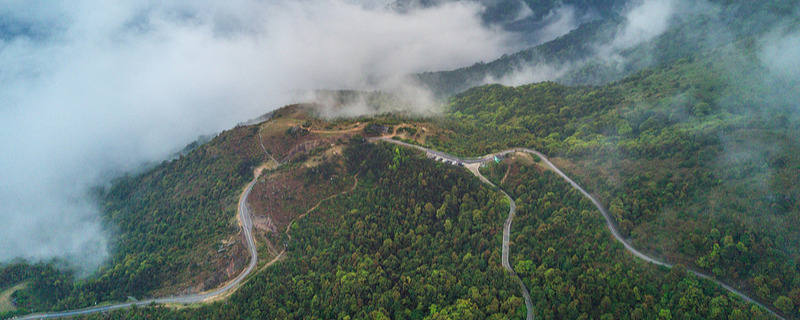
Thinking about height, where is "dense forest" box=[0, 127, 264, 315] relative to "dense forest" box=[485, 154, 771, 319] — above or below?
above

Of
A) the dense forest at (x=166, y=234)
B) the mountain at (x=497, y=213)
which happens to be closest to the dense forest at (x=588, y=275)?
the mountain at (x=497, y=213)

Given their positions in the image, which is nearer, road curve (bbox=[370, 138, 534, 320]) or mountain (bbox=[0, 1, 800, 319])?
mountain (bbox=[0, 1, 800, 319])

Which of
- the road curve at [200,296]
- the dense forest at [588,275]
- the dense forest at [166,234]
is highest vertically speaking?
the dense forest at [166,234]

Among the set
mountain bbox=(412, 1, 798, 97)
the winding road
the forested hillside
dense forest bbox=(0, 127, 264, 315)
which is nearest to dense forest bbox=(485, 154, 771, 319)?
the winding road

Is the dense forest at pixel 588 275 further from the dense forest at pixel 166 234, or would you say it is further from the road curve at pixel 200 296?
the dense forest at pixel 166 234

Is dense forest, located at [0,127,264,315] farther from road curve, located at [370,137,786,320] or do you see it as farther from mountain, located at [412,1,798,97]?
mountain, located at [412,1,798,97]

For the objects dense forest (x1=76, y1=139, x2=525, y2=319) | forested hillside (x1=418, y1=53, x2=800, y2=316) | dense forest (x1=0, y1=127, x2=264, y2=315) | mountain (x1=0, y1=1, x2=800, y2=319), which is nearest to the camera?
forested hillside (x1=418, y1=53, x2=800, y2=316)

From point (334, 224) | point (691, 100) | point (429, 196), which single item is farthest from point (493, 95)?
point (334, 224)

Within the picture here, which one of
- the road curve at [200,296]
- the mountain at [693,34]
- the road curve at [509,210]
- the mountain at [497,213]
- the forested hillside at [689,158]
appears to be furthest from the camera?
the mountain at [693,34]

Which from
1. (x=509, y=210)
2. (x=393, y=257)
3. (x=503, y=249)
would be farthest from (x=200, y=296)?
(x=509, y=210)

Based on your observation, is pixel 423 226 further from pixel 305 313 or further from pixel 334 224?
pixel 305 313

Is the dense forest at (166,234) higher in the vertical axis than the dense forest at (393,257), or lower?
higher
